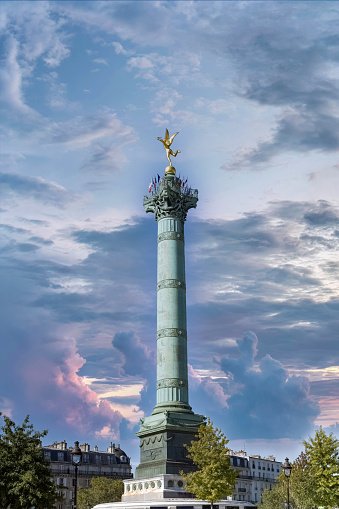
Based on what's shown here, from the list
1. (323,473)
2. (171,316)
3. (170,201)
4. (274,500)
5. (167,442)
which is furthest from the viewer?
(274,500)

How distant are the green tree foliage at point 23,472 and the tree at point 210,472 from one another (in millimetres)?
11089

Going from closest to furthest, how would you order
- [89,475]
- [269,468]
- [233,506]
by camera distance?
[233,506] < [89,475] < [269,468]

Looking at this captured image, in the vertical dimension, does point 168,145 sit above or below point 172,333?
above

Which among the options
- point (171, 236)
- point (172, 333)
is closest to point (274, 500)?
point (172, 333)

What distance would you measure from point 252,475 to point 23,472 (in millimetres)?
91756

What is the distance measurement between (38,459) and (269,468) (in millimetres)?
97000

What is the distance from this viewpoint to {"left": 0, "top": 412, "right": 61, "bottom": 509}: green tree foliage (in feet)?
156

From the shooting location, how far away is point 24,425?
50.7 m

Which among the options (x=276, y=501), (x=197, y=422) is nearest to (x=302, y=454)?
(x=276, y=501)

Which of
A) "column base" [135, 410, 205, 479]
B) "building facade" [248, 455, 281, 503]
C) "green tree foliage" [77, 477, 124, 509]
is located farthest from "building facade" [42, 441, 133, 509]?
"column base" [135, 410, 205, 479]

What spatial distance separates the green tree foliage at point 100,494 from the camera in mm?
95688

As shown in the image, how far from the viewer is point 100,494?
95875 millimetres

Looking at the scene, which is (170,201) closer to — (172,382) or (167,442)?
(172,382)

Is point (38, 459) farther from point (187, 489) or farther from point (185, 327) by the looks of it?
point (185, 327)
